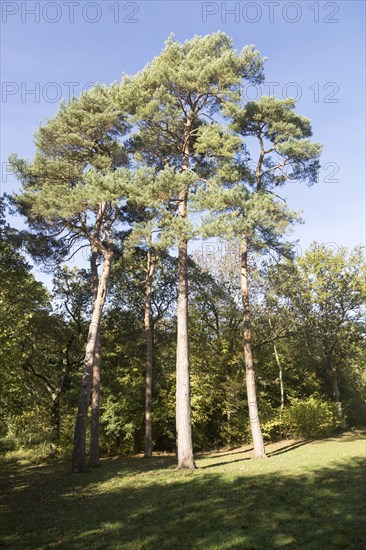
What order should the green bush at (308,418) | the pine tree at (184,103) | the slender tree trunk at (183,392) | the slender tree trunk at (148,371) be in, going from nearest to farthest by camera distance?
the slender tree trunk at (183,392) → the pine tree at (184,103) → the slender tree trunk at (148,371) → the green bush at (308,418)

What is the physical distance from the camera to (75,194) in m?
15.8

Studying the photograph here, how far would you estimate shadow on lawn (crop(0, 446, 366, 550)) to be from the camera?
6.23 m

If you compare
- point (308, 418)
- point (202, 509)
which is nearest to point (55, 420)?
point (308, 418)

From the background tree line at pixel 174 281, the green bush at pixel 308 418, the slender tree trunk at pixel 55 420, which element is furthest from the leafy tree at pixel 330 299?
the slender tree trunk at pixel 55 420

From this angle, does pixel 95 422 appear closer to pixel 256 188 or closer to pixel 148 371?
pixel 148 371

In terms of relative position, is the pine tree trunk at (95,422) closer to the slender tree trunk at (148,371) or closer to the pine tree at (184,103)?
the slender tree trunk at (148,371)

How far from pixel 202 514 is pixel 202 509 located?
0.39 meters

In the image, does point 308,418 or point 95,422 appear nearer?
point 95,422

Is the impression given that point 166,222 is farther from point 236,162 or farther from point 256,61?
point 256,61

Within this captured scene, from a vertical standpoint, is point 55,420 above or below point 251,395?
below

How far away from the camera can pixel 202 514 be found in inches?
305

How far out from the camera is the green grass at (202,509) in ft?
20.6

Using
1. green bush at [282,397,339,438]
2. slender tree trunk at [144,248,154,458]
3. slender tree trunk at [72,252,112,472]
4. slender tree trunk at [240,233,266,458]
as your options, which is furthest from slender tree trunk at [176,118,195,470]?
green bush at [282,397,339,438]

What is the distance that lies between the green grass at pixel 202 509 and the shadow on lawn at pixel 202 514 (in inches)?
0.8
